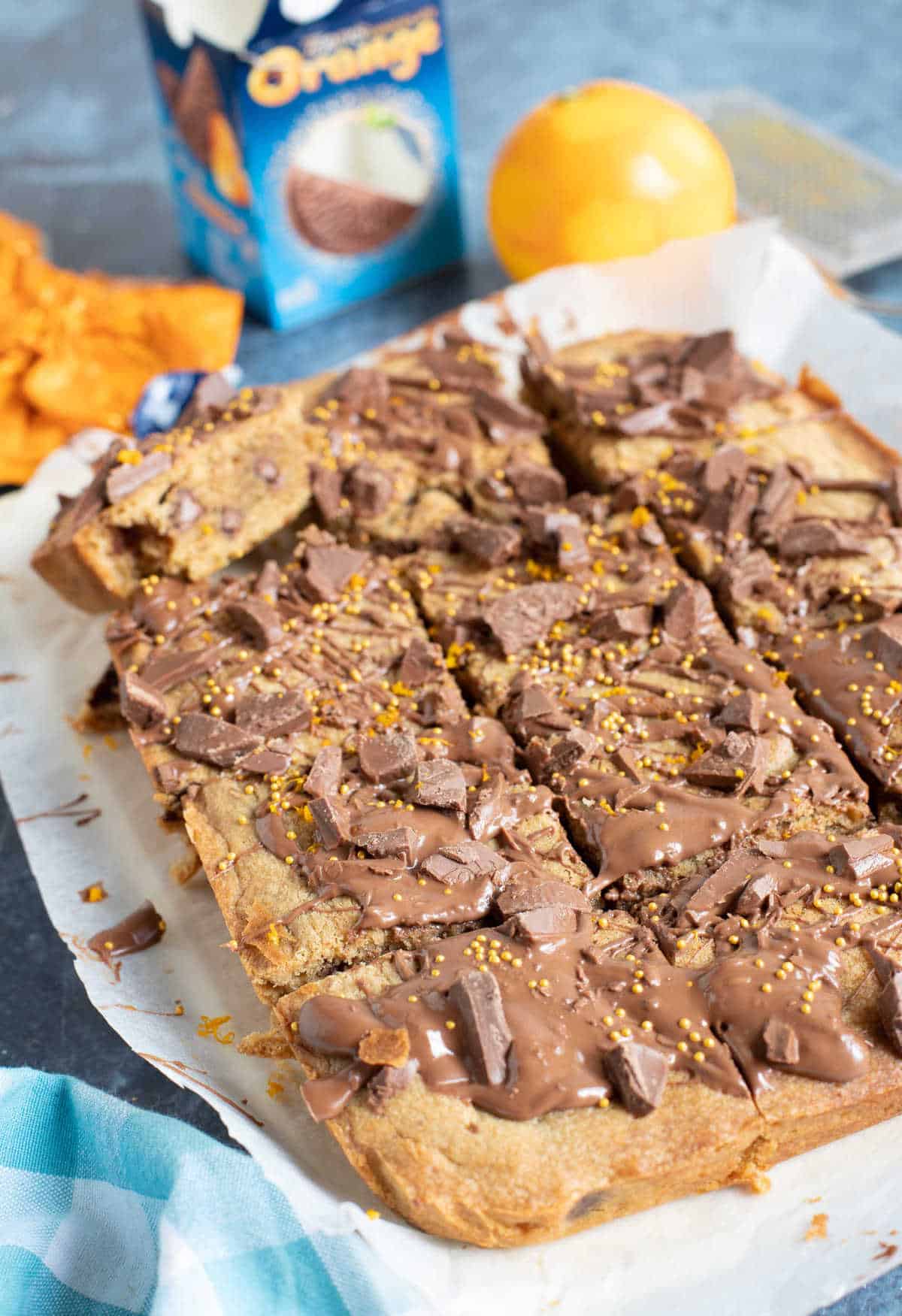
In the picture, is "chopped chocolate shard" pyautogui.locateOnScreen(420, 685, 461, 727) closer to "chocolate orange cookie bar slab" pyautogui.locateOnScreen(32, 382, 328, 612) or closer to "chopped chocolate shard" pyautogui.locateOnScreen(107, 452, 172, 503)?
"chocolate orange cookie bar slab" pyautogui.locateOnScreen(32, 382, 328, 612)

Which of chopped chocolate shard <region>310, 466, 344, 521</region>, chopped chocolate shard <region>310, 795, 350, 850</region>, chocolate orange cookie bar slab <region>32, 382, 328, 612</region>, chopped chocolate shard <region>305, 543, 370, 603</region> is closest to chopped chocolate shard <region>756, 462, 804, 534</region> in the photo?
chopped chocolate shard <region>305, 543, 370, 603</region>

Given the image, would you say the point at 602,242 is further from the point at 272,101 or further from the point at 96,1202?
the point at 96,1202

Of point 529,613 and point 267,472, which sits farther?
point 267,472

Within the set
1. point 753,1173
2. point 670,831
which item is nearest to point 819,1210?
point 753,1173

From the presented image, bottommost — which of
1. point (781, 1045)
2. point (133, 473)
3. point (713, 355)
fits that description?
point (781, 1045)

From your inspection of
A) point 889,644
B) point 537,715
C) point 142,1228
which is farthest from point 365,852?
point 889,644

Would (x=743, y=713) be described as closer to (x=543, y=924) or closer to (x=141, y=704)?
(x=543, y=924)

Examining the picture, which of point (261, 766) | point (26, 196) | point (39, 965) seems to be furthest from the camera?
point (26, 196)

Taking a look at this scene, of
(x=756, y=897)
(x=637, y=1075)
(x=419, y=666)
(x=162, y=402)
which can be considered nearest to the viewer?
(x=637, y=1075)
